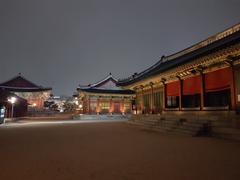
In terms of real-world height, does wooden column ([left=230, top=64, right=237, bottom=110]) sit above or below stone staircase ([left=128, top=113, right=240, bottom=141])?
above

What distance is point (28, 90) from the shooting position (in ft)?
161

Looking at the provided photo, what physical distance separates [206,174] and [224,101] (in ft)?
34.4

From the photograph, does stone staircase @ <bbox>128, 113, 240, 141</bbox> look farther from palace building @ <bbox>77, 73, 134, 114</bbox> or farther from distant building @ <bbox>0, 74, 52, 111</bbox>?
distant building @ <bbox>0, 74, 52, 111</bbox>

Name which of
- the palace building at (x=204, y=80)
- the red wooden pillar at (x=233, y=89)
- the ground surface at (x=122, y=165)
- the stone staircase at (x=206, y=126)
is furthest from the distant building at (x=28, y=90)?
the red wooden pillar at (x=233, y=89)

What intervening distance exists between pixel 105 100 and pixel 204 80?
26.3 m

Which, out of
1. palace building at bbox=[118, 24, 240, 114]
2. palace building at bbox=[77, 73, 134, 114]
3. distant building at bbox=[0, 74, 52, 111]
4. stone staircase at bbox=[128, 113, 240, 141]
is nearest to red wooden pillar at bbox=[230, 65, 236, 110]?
palace building at bbox=[118, 24, 240, 114]

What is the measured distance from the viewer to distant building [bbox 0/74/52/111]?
161 feet

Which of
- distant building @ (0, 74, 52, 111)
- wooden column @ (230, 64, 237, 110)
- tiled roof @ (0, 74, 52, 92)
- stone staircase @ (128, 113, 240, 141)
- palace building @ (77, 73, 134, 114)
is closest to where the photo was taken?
stone staircase @ (128, 113, 240, 141)

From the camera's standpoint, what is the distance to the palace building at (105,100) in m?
37.2

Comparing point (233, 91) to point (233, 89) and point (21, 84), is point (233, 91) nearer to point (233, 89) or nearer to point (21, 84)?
point (233, 89)

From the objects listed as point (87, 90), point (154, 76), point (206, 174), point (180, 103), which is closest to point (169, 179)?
point (206, 174)

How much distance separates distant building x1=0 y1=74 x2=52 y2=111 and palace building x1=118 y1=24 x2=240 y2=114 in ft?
125

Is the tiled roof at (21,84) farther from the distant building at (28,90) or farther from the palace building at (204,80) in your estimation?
the palace building at (204,80)

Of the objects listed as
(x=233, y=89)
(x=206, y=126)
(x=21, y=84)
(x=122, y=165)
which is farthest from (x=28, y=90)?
(x=122, y=165)
